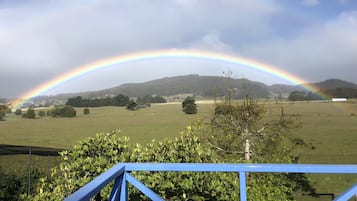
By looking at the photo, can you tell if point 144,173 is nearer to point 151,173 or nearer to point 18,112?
point 151,173

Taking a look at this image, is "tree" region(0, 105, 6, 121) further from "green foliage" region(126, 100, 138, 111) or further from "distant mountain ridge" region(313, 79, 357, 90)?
"distant mountain ridge" region(313, 79, 357, 90)

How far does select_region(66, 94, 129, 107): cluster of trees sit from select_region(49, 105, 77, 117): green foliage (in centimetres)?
45

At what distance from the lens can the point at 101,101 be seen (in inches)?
984

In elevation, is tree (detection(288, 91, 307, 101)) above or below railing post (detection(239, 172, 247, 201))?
above

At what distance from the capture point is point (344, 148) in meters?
18.4

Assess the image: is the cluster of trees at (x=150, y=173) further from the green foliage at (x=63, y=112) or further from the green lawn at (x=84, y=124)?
the green foliage at (x=63, y=112)

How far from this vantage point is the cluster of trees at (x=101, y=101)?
25000mm

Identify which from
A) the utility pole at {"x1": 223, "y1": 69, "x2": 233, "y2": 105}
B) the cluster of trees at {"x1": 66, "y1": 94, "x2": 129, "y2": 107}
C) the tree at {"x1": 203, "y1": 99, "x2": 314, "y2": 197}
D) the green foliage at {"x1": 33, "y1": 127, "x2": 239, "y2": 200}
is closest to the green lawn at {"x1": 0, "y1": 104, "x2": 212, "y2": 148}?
the cluster of trees at {"x1": 66, "y1": 94, "x2": 129, "y2": 107}

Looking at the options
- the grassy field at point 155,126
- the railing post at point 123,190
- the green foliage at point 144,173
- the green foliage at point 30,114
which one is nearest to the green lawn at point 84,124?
the grassy field at point 155,126

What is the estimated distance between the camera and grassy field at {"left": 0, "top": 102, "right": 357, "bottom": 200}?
18016 millimetres

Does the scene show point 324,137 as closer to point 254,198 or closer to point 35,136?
point 254,198

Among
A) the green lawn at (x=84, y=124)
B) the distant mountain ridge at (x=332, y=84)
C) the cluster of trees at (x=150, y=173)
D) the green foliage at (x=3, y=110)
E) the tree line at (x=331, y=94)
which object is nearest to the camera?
the cluster of trees at (x=150, y=173)

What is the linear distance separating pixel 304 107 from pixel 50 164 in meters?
12.1

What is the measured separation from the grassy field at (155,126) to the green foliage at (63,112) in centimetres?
30
